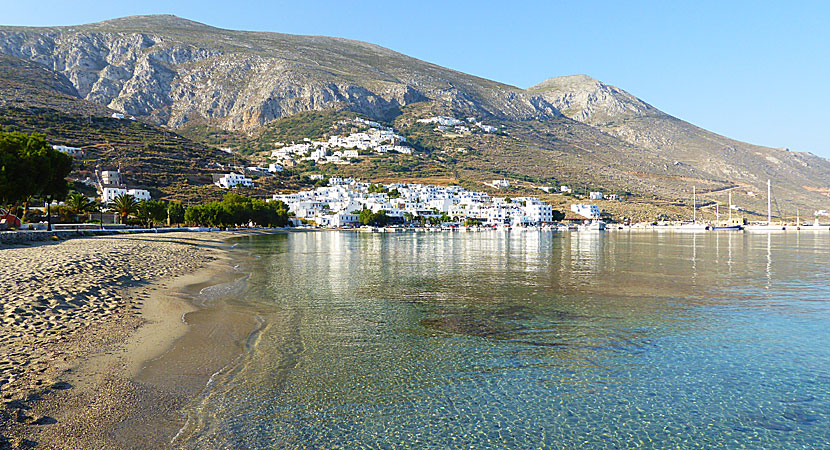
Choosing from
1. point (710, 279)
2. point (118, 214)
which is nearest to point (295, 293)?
point (710, 279)

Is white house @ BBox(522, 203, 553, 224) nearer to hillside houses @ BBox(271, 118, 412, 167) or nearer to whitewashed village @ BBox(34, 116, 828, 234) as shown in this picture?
whitewashed village @ BBox(34, 116, 828, 234)

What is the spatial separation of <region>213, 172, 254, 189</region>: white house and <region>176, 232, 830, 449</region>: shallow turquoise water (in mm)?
113344

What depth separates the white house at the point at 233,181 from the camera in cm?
12281

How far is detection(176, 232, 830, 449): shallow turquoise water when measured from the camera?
6938mm

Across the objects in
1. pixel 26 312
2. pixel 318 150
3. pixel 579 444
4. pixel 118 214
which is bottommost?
pixel 579 444

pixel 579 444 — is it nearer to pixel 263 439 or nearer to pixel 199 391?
pixel 263 439

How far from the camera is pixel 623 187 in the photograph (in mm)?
174125

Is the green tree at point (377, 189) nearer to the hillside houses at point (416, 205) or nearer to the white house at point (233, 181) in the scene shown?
the hillside houses at point (416, 205)

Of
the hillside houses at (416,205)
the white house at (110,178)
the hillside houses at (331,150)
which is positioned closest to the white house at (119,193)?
the white house at (110,178)

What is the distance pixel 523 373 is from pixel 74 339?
9.46 meters

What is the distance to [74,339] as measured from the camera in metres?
10.1

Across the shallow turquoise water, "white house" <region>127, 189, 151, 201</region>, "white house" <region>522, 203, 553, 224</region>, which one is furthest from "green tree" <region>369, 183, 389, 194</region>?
the shallow turquoise water

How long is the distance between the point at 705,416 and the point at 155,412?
28.3ft

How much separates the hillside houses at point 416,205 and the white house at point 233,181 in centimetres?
953
